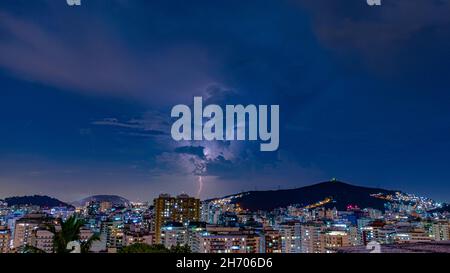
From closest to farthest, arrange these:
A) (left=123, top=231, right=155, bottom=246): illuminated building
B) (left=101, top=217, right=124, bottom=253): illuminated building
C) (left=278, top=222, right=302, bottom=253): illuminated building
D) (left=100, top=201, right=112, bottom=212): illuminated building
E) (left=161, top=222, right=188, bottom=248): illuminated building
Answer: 1. (left=123, top=231, right=155, bottom=246): illuminated building
2. (left=161, top=222, right=188, bottom=248): illuminated building
3. (left=101, top=217, right=124, bottom=253): illuminated building
4. (left=278, top=222, right=302, bottom=253): illuminated building
5. (left=100, top=201, right=112, bottom=212): illuminated building

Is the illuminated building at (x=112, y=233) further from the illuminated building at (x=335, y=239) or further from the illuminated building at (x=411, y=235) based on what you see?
the illuminated building at (x=411, y=235)

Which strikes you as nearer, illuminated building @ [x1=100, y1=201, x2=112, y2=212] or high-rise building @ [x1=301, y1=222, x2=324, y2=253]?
high-rise building @ [x1=301, y1=222, x2=324, y2=253]

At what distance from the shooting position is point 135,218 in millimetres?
41406

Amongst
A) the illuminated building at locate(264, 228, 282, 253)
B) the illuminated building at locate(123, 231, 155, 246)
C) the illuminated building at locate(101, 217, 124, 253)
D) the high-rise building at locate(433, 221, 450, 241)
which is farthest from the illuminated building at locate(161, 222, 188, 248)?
the high-rise building at locate(433, 221, 450, 241)

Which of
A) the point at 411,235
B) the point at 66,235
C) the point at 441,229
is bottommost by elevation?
the point at 411,235

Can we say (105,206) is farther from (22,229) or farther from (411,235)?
(411,235)

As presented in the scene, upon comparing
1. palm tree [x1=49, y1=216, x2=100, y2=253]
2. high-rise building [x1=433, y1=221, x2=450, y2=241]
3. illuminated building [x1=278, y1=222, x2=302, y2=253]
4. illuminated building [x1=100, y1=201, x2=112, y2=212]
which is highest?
illuminated building [x1=100, y1=201, x2=112, y2=212]

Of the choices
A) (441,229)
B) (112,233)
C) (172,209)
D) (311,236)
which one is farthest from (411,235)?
(112,233)

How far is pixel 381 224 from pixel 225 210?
57.0 ft

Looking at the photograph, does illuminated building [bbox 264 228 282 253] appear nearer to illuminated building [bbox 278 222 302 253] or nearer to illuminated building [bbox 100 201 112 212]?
illuminated building [bbox 278 222 302 253]

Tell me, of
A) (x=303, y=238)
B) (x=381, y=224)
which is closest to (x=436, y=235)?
(x=381, y=224)
